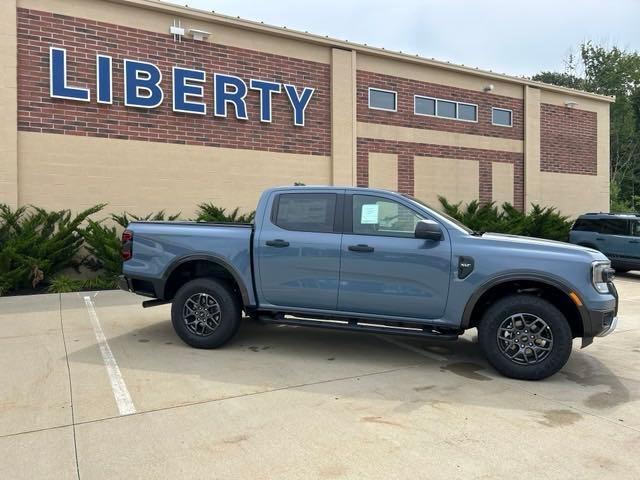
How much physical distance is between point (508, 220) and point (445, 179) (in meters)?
2.39

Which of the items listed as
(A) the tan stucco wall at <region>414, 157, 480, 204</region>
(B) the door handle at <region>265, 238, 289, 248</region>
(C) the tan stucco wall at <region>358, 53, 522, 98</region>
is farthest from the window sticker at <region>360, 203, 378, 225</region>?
(A) the tan stucco wall at <region>414, 157, 480, 204</region>

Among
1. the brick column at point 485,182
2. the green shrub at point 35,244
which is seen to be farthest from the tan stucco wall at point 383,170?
the green shrub at point 35,244

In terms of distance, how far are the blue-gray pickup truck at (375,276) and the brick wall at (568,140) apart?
49.9 ft

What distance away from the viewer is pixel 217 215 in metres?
11.9

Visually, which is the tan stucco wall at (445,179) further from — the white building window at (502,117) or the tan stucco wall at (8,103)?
the tan stucco wall at (8,103)

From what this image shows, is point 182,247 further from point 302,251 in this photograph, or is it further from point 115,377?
point 115,377

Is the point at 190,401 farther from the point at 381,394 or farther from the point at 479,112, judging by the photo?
the point at 479,112

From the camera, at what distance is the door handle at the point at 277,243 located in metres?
5.68

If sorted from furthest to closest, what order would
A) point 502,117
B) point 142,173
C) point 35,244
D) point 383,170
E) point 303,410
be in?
point 502,117, point 383,170, point 142,173, point 35,244, point 303,410

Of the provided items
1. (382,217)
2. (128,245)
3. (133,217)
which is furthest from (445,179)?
(128,245)

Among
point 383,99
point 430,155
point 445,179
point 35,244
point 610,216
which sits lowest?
point 35,244

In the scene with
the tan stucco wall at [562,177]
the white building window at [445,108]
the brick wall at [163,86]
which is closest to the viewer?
the brick wall at [163,86]

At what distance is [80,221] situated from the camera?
10.5m

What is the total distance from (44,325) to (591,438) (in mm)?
6848
